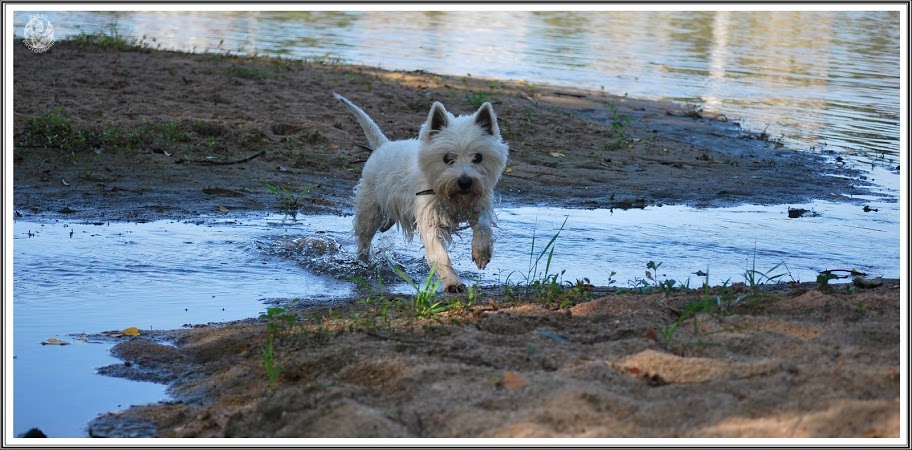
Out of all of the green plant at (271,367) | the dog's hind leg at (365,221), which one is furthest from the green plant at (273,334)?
the dog's hind leg at (365,221)

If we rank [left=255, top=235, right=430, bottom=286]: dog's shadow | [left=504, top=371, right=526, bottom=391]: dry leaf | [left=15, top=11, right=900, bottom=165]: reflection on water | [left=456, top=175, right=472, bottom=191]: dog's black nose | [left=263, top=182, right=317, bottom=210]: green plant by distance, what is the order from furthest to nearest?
[left=15, top=11, right=900, bottom=165]: reflection on water < [left=263, top=182, right=317, bottom=210]: green plant < [left=255, top=235, right=430, bottom=286]: dog's shadow < [left=456, top=175, right=472, bottom=191]: dog's black nose < [left=504, top=371, right=526, bottom=391]: dry leaf

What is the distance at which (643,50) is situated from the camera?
22438 mm

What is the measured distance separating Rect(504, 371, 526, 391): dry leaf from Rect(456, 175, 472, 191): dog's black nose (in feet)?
9.07

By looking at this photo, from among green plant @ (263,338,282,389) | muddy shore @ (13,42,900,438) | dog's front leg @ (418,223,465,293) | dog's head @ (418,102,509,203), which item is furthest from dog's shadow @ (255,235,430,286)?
green plant @ (263,338,282,389)

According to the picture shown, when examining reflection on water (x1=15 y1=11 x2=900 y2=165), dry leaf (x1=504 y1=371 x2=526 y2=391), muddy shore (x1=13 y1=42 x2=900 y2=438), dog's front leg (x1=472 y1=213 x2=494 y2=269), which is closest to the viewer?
muddy shore (x1=13 y1=42 x2=900 y2=438)

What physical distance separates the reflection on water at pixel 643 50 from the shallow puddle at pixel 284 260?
179 inches

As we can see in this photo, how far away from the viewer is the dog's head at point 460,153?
6.78 m

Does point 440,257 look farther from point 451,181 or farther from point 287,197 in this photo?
point 287,197

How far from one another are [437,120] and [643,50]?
53.7ft

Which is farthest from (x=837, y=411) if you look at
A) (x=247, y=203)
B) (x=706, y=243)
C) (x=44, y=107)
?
(x=44, y=107)

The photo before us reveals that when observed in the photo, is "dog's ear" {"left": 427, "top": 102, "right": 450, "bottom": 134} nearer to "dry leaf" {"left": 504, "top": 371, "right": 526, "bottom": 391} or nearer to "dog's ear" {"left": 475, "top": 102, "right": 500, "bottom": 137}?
"dog's ear" {"left": 475, "top": 102, "right": 500, "bottom": 137}

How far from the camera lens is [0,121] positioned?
22.3 ft

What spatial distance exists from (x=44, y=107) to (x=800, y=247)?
7.65 m

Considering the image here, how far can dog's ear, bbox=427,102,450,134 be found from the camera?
6828 millimetres
